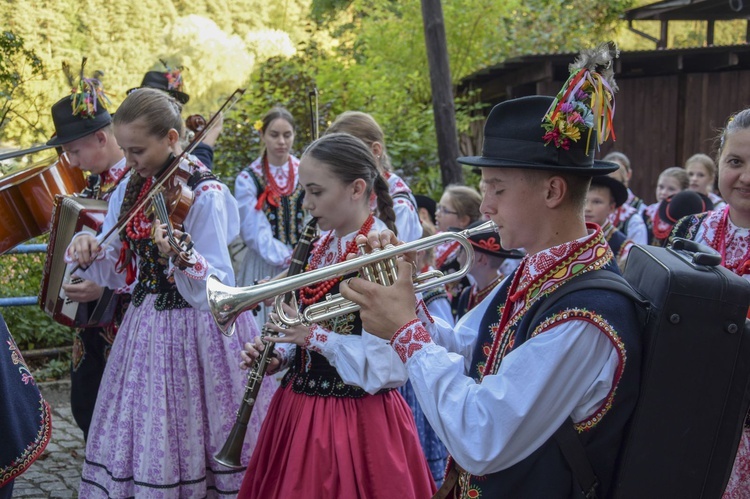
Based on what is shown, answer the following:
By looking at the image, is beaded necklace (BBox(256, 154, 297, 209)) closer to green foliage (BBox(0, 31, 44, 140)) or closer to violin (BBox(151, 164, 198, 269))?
green foliage (BBox(0, 31, 44, 140))

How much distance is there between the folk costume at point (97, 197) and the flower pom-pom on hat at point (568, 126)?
10.1 feet

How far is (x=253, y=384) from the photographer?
3.39m

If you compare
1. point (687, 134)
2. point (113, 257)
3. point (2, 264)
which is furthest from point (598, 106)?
point (687, 134)

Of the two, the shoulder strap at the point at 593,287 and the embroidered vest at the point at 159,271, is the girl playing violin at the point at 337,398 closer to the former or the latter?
the embroidered vest at the point at 159,271

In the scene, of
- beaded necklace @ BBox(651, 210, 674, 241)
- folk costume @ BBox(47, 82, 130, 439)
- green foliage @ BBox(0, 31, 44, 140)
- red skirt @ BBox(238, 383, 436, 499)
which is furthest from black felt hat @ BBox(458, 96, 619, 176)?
green foliage @ BBox(0, 31, 44, 140)

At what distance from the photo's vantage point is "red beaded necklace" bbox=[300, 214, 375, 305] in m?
3.24

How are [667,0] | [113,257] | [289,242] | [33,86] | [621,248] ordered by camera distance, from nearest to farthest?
1. [113,257]
2. [621,248]
3. [289,242]
4. [33,86]
5. [667,0]

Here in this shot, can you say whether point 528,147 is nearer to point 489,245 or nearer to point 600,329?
point 600,329

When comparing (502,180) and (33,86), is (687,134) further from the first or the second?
(502,180)

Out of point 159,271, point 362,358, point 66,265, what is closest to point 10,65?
point 66,265

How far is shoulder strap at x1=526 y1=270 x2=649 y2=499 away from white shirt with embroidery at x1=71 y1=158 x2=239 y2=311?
2082mm

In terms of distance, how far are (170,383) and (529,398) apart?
2453 millimetres

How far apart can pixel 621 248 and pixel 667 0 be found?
11546mm

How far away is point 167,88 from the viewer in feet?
18.8
